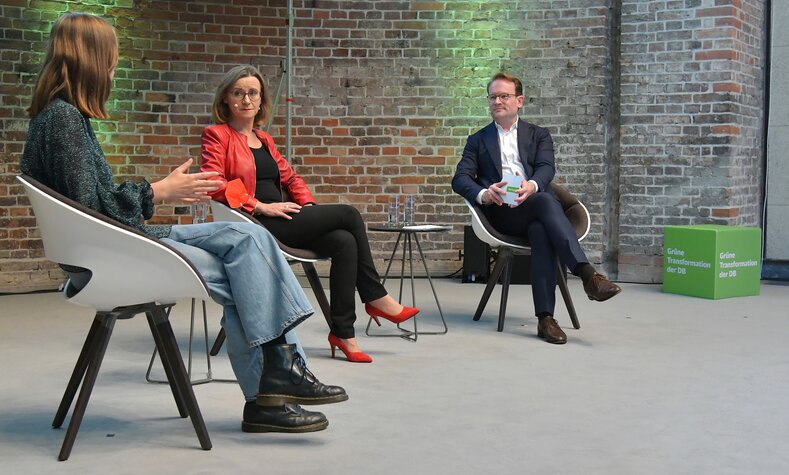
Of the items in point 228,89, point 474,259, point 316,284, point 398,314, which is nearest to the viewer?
point 398,314

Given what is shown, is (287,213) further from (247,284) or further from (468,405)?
(247,284)

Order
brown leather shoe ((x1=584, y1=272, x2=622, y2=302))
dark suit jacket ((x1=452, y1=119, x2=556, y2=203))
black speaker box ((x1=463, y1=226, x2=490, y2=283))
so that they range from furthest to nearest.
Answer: black speaker box ((x1=463, y1=226, x2=490, y2=283)), dark suit jacket ((x1=452, y1=119, x2=556, y2=203)), brown leather shoe ((x1=584, y1=272, x2=622, y2=302))

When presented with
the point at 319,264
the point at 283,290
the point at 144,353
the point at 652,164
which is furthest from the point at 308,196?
the point at 652,164

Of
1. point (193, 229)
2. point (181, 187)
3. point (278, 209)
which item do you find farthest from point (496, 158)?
point (181, 187)

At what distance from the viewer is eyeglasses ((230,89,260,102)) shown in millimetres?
4348

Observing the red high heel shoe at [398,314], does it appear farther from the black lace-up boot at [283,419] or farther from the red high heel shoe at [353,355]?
the black lace-up boot at [283,419]

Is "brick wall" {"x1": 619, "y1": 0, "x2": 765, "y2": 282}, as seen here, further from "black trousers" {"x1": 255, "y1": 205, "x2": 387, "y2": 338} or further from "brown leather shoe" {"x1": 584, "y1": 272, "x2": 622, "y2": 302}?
"black trousers" {"x1": 255, "y1": 205, "x2": 387, "y2": 338}

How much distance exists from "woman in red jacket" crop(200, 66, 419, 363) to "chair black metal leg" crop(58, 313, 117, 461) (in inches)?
57.5

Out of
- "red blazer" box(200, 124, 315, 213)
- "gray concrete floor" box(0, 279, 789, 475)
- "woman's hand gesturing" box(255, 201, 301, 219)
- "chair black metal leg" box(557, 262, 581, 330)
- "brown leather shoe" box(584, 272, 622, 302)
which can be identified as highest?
"red blazer" box(200, 124, 315, 213)

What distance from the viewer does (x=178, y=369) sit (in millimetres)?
2795

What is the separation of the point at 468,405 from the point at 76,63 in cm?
173

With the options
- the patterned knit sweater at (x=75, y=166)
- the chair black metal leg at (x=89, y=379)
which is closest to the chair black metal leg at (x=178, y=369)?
the chair black metal leg at (x=89, y=379)

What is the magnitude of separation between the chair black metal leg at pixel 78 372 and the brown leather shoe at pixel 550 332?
2381 mm

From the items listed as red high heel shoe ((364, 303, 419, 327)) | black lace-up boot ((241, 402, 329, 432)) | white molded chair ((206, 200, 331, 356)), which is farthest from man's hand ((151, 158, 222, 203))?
red high heel shoe ((364, 303, 419, 327))
